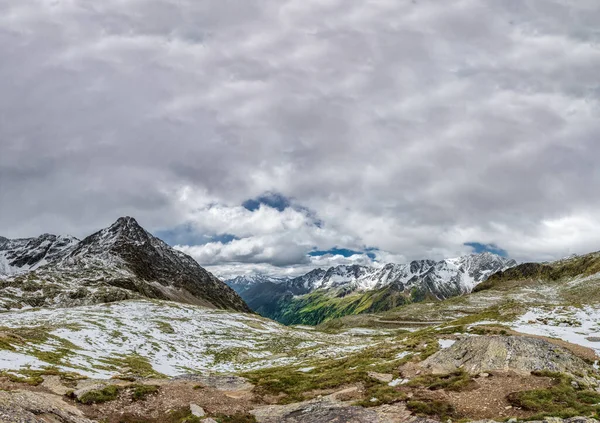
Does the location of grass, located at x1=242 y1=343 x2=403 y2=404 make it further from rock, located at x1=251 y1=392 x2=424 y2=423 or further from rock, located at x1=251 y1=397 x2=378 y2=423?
rock, located at x1=251 y1=397 x2=378 y2=423

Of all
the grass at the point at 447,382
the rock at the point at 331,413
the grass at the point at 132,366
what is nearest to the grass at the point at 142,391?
the rock at the point at 331,413

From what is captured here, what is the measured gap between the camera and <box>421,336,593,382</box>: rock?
28359 mm

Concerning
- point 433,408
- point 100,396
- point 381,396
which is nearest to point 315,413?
point 381,396

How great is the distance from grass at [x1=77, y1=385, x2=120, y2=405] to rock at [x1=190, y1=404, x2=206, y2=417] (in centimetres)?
580

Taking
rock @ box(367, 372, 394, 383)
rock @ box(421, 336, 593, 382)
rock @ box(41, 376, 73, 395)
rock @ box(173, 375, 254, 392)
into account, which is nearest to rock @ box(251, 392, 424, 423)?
rock @ box(367, 372, 394, 383)

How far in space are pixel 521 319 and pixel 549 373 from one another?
112 feet

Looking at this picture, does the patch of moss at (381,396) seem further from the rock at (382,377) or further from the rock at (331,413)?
the rock at (382,377)

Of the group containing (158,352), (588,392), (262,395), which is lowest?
(158,352)

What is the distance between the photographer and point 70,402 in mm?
24578

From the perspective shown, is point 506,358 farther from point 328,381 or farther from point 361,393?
point 328,381

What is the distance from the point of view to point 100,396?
25609mm

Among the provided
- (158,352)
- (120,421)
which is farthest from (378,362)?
(158,352)

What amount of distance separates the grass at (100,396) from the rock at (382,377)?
830 inches

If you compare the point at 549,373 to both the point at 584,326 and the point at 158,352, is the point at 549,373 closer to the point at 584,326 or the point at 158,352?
the point at 584,326
